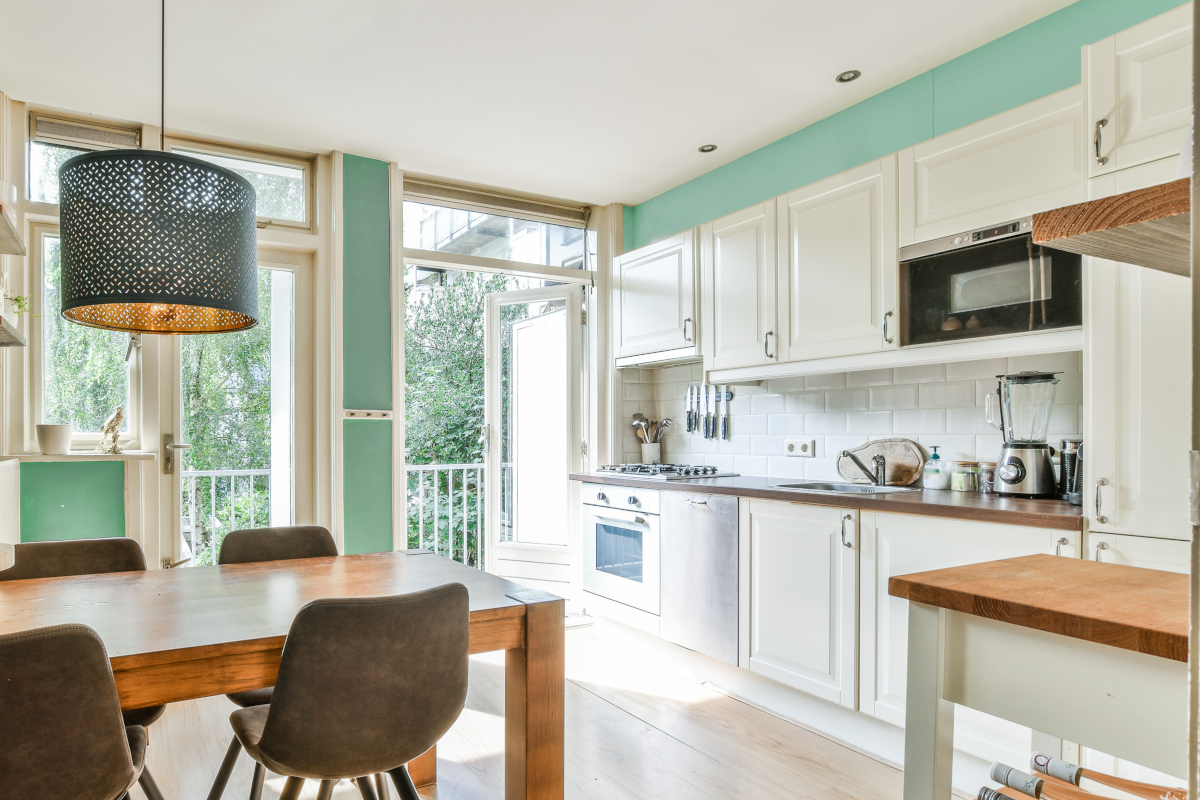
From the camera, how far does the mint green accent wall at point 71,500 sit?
10.3 ft

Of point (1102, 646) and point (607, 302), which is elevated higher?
point (607, 302)

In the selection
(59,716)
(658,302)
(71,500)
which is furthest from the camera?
(658,302)

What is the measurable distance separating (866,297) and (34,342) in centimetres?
354

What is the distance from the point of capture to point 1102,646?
0.82 m

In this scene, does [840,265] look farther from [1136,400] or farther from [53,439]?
[53,439]

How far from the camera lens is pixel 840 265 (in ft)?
9.51

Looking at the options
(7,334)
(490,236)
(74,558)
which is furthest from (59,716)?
(490,236)

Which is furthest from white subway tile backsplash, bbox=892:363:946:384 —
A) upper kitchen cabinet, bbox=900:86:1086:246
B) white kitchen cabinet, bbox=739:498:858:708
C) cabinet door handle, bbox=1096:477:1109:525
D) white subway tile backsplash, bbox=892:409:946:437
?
cabinet door handle, bbox=1096:477:1109:525

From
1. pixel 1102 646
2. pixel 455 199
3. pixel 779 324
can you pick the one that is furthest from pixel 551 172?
pixel 1102 646

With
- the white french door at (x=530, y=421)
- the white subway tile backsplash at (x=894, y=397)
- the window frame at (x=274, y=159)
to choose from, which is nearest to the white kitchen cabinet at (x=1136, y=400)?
the white subway tile backsplash at (x=894, y=397)

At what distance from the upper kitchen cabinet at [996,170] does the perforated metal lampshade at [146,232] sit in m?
2.23

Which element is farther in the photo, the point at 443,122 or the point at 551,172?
the point at 551,172

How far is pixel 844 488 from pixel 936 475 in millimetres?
379

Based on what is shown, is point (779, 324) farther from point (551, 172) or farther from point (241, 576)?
point (241, 576)
